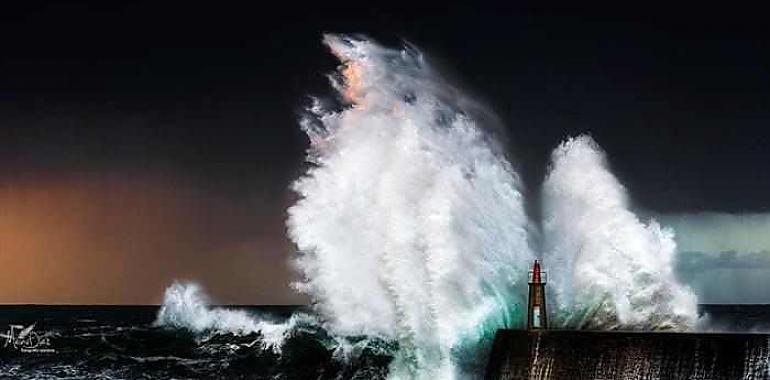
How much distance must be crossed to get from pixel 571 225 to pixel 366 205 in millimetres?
5004

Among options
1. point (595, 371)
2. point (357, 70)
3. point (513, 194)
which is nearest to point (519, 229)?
point (513, 194)

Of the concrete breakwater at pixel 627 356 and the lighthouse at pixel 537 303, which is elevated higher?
the lighthouse at pixel 537 303

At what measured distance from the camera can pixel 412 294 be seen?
2858 centimetres

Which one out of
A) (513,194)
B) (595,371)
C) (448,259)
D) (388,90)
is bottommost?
(595,371)

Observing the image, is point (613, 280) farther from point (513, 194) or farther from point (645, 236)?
point (513, 194)

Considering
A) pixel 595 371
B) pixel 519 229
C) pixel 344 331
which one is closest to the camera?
pixel 595 371

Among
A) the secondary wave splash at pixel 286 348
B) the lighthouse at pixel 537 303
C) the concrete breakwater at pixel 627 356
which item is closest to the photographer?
the concrete breakwater at pixel 627 356

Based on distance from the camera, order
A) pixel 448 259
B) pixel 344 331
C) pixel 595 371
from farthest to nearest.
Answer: pixel 344 331, pixel 448 259, pixel 595 371
